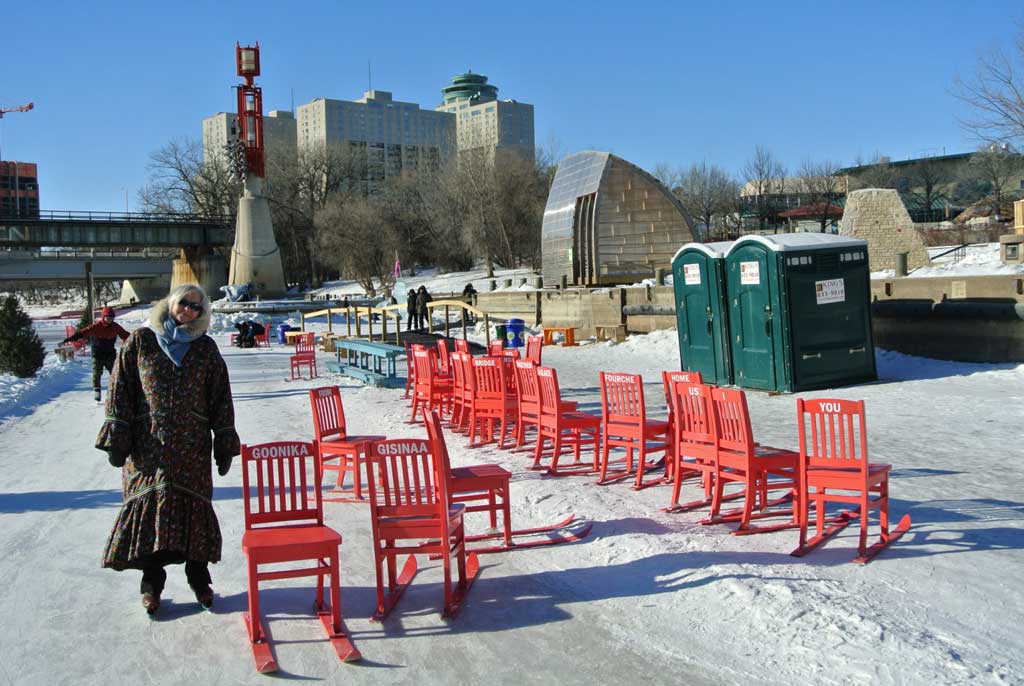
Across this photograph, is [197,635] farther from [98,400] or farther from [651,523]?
[98,400]

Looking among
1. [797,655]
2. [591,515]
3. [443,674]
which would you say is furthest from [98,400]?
[797,655]

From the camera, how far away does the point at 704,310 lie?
15.8 metres

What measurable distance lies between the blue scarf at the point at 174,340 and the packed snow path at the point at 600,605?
1611 millimetres

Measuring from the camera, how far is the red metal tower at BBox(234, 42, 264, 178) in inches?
2207

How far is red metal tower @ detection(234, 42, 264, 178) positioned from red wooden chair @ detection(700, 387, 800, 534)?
176 ft

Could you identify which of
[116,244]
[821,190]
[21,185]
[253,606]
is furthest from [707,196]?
[21,185]

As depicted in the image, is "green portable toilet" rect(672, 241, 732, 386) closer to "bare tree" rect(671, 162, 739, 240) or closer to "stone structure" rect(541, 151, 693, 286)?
"stone structure" rect(541, 151, 693, 286)

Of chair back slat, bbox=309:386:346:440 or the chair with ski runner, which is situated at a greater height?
chair back slat, bbox=309:386:346:440

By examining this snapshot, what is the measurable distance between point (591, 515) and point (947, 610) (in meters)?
2.98

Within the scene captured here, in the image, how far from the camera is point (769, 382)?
1459 cm

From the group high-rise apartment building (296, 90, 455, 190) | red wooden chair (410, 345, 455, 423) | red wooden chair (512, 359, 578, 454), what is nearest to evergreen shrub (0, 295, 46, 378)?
red wooden chair (410, 345, 455, 423)

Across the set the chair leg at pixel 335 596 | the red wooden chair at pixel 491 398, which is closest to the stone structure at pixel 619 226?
the red wooden chair at pixel 491 398

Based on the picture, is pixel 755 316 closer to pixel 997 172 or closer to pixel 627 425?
pixel 627 425

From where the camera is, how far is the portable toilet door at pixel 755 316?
14211 mm
